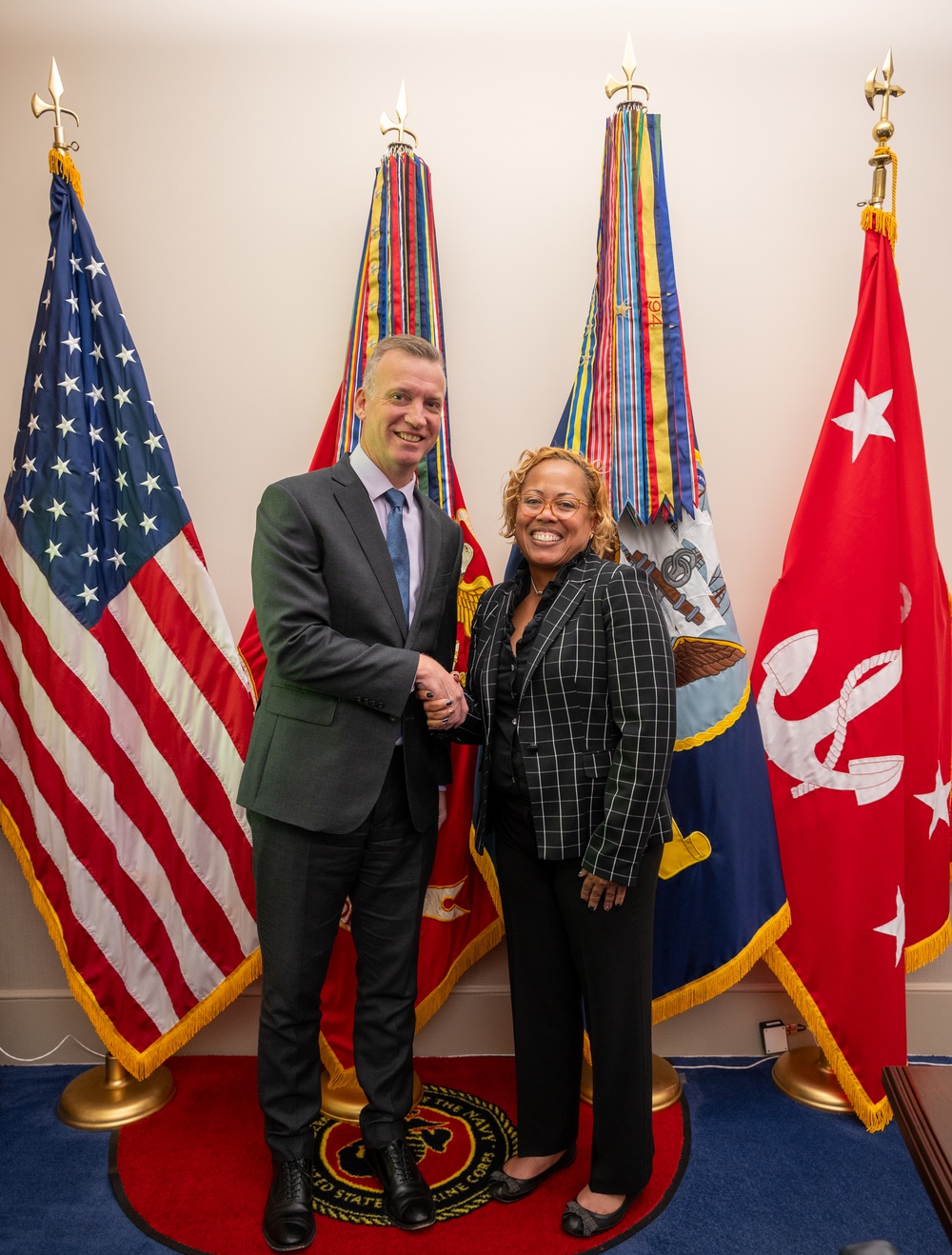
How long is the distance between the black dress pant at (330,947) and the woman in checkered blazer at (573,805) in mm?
210

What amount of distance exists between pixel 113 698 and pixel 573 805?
3.95ft

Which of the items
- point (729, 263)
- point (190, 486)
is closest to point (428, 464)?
point (190, 486)

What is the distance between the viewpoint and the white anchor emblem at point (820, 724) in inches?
91.4

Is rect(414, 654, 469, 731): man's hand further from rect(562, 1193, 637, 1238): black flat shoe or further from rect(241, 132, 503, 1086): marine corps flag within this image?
rect(562, 1193, 637, 1238): black flat shoe

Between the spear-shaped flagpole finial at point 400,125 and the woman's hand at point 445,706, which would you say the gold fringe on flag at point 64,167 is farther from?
the woman's hand at point 445,706

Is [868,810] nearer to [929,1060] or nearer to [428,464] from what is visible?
[929,1060]

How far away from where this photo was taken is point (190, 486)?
259 cm

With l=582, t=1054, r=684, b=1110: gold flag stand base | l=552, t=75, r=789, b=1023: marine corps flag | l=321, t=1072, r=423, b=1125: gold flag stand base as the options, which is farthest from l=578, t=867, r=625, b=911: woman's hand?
l=321, t=1072, r=423, b=1125: gold flag stand base

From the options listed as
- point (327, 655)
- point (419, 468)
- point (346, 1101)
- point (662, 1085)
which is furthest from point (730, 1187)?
point (419, 468)

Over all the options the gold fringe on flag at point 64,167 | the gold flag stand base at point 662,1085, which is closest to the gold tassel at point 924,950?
the gold flag stand base at point 662,1085

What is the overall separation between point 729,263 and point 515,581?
123 cm

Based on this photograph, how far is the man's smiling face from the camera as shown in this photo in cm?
193

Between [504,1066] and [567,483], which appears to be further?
[504,1066]

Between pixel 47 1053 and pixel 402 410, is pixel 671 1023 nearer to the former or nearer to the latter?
pixel 47 1053
